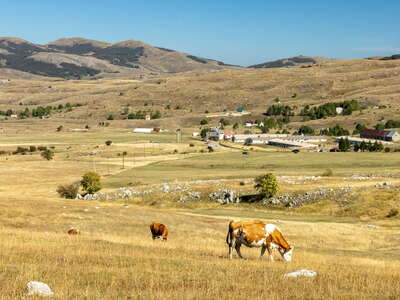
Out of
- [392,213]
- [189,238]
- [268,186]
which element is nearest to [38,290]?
[189,238]

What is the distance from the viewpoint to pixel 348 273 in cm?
2191

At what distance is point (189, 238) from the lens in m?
45.2

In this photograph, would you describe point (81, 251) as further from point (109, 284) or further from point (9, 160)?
point (9, 160)

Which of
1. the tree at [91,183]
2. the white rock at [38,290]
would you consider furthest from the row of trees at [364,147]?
the white rock at [38,290]

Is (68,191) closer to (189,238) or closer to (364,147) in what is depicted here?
(189,238)

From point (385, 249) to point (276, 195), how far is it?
40.0m

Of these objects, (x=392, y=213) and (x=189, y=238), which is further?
(x=392, y=213)

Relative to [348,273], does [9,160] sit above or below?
below

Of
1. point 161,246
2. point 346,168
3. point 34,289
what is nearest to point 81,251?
point 161,246

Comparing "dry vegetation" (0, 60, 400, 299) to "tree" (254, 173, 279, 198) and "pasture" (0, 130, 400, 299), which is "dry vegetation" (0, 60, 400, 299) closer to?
"pasture" (0, 130, 400, 299)

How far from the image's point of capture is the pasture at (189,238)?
17.8m

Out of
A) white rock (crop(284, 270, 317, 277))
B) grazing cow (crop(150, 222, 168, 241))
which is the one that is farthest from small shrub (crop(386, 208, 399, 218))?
white rock (crop(284, 270, 317, 277))

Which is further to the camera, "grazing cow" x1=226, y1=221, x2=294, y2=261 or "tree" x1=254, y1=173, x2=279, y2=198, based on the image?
"tree" x1=254, y1=173, x2=279, y2=198

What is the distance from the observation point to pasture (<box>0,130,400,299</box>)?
1777 cm
